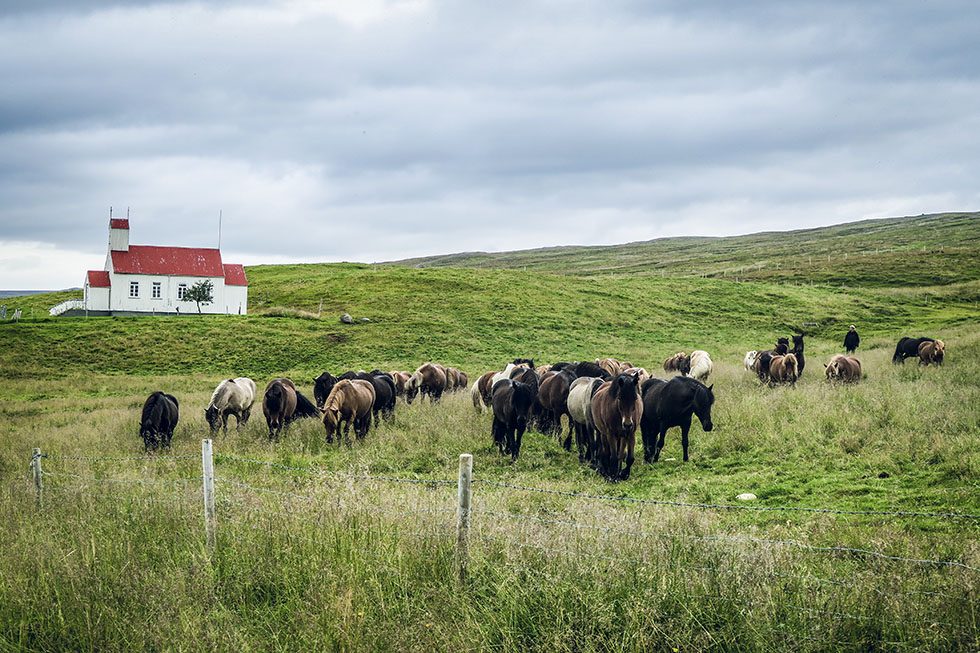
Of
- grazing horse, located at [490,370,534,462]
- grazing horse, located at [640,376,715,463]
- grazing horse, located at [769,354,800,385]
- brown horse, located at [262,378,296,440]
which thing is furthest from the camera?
grazing horse, located at [769,354,800,385]

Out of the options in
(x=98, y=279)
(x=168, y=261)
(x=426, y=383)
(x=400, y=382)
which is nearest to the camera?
(x=426, y=383)

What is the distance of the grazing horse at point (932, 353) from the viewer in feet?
84.7

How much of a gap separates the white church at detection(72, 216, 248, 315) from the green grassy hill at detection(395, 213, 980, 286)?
52.1m

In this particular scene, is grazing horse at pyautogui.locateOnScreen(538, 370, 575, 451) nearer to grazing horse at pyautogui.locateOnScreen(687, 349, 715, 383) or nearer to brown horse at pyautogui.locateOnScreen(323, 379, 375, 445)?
brown horse at pyautogui.locateOnScreen(323, 379, 375, 445)

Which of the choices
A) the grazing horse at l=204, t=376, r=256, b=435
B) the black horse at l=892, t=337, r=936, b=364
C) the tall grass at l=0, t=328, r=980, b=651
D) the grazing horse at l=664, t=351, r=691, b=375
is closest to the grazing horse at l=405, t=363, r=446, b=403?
the grazing horse at l=204, t=376, r=256, b=435

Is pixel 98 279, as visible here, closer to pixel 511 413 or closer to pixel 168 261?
pixel 168 261

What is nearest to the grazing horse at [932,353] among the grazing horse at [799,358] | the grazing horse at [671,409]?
the grazing horse at [799,358]

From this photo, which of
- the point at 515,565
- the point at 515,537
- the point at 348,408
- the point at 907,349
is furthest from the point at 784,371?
the point at 515,565

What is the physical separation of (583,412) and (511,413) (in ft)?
4.90

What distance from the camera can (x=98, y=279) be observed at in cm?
6750

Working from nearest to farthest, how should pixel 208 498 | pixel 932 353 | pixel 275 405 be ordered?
pixel 208 498 < pixel 275 405 < pixel 932 353

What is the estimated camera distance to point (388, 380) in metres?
20.8

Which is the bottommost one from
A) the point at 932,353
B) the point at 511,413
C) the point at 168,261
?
the point at 511,413

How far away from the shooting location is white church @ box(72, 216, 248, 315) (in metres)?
66.6
